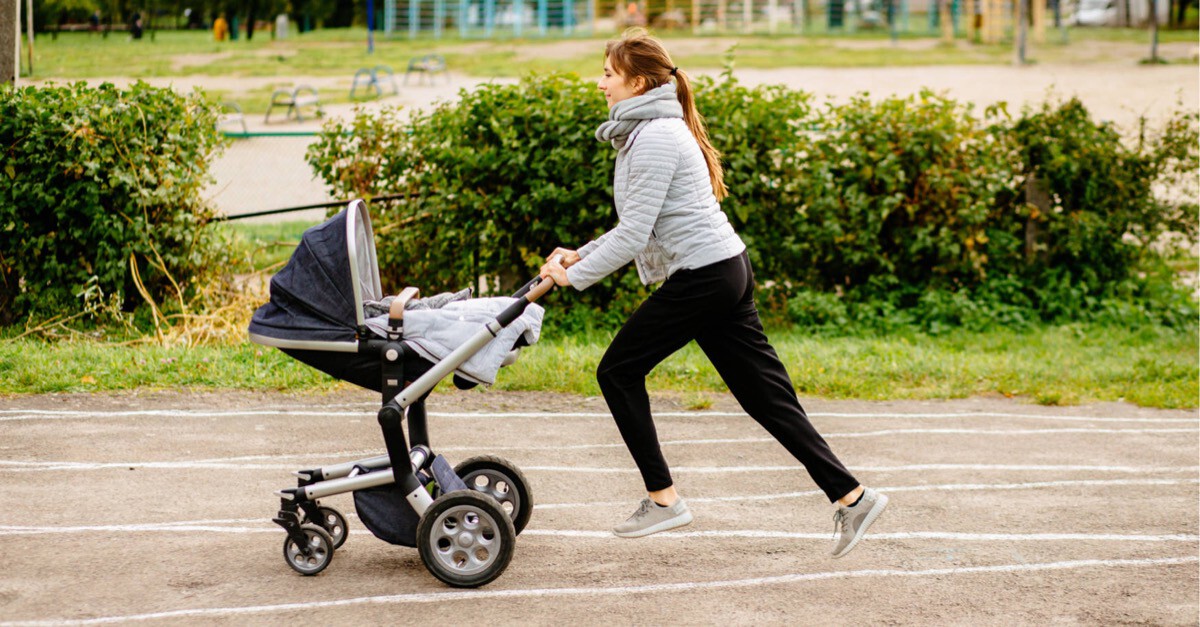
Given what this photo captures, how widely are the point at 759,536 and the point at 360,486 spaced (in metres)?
1.71

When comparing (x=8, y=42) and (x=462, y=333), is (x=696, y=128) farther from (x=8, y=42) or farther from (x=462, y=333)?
(x=8, y=42)

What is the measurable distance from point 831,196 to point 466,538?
19.2 feet

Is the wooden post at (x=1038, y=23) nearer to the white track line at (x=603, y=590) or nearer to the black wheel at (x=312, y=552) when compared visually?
the white track line at (x=603, y=590)

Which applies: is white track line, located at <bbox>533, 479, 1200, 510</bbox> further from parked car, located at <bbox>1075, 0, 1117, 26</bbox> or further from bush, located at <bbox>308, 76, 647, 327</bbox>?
parked car, located at <bbox>1075, 0, 1117, 26</bbox>

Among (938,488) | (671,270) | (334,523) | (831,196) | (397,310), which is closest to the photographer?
(397,310)

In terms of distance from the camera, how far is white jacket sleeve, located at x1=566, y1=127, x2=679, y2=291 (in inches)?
192

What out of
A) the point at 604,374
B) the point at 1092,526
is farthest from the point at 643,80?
the point at 1092,526

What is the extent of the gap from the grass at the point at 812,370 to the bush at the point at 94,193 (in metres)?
0.51

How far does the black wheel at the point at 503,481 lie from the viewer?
5.32m

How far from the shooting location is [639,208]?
489 centimetres

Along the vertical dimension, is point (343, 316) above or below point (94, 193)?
below

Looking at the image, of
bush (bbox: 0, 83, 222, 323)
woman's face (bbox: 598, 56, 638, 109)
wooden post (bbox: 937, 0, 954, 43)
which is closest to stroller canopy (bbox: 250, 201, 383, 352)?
woman's face (bbox: 598, 56, 638, 109)

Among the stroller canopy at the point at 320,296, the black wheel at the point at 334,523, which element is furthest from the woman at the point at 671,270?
the black wheel at the point at 334,523

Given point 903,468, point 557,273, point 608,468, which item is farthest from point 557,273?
point 903,468
